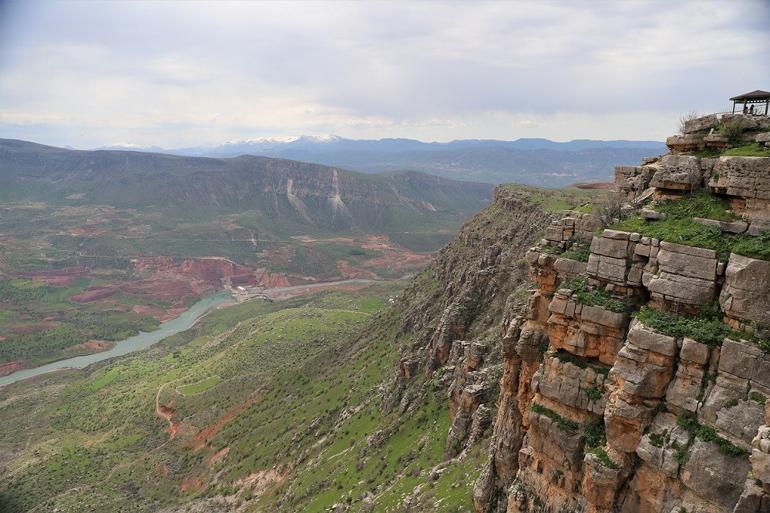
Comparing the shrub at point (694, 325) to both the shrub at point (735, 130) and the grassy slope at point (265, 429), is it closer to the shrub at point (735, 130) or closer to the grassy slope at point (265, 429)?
the shrub at point (735, 130)

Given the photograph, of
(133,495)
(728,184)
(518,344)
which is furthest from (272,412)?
(728,184)

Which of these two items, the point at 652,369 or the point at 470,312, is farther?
the point at 470,312

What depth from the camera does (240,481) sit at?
64.1 metres

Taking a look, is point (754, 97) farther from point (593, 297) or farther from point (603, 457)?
point (603, 457)

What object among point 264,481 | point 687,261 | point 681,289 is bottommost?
point 264,481

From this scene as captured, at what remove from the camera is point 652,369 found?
16875 millimetres

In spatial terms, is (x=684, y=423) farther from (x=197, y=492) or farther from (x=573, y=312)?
(x=197, y=492)

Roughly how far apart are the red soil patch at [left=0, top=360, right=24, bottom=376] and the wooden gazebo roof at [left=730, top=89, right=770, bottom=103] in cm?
17959

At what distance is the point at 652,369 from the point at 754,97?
15.7 m

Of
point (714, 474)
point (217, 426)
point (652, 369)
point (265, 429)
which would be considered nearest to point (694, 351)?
point (652, 369)

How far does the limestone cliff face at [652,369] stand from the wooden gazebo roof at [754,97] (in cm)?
607

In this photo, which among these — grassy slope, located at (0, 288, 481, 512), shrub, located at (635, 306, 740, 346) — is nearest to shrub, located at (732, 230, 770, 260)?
shrub, located at (635, 306, 740, 346)

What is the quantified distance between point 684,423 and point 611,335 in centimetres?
400

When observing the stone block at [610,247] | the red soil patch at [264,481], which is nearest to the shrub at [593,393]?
the stone block at [610,247]
